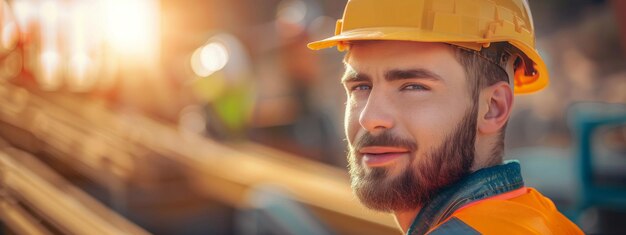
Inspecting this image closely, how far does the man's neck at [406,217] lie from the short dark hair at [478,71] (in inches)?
9.7

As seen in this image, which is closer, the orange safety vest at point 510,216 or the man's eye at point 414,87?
the orange safety vest at point 510,216

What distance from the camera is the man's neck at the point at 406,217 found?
1.81 metres

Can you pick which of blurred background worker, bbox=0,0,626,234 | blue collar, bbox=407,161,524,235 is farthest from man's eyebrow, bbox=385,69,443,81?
blurred background worker, bbox=0,0,626,234

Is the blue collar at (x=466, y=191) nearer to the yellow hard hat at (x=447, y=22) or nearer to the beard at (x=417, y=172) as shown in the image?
the beard at (x=417, y=172)

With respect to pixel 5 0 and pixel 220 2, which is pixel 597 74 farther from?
pixel 220 2

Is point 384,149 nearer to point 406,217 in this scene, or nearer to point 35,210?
point 406,217

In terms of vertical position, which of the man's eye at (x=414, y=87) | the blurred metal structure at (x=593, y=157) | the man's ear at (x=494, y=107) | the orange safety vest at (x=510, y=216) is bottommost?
the orange safety vest at (x=510, y=216)

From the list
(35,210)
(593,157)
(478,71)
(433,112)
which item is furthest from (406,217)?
(593,157)

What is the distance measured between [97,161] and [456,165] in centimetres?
632

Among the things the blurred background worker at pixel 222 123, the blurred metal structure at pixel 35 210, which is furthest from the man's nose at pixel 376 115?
the blurred background worker at pixel 222 123

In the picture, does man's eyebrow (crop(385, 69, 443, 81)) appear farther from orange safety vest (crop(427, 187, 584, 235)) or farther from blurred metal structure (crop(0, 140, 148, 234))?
blurred metal structure (crop(0, 140, 148, 234))

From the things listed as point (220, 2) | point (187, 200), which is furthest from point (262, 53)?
point (187, 200)

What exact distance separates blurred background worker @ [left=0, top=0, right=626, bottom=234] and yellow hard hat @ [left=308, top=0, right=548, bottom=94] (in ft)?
9.61

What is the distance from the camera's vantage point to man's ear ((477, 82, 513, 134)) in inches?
71.8
